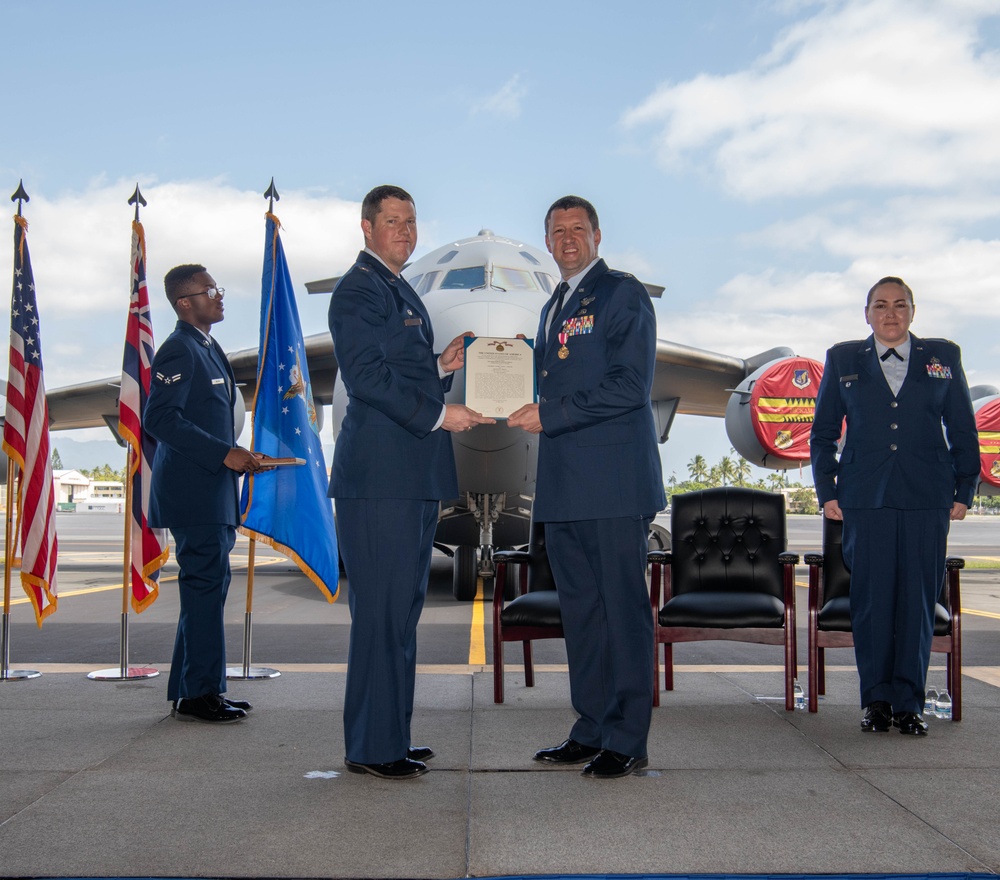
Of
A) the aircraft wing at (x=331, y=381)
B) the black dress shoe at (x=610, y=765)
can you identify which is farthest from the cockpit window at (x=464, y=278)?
the black dress shoe at (x=610, y=765)

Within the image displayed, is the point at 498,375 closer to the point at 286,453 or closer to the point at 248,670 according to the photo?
the point at 286,453

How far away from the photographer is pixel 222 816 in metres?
2.68

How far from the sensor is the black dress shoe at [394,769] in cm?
313

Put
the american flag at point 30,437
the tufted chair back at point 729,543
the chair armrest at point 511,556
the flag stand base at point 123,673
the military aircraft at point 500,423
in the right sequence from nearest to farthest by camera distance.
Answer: the chair armrest at point 511,556, the flag stand base at point 123,673, the tufted chair back at point 729,543, the american flag at point 30,437, the military aircraft at point 500,423

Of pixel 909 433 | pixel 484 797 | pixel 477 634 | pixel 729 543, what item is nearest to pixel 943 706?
pixel 909 433

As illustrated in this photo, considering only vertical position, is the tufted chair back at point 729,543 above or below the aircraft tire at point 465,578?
above

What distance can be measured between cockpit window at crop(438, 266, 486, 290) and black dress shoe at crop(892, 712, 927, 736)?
18.6 ft

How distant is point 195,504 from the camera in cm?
420

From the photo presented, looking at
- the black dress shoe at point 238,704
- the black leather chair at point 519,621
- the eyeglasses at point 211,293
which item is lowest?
the black dress shoe at point 238,704

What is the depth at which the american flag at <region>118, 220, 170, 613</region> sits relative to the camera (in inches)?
200

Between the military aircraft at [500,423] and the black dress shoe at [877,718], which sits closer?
the black dress shoe at [877,718]

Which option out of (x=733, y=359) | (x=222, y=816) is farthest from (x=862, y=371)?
(x=733, y=359)

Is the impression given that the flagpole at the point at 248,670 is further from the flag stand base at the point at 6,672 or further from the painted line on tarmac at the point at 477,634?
the painted line on tarmac at the point at 477,634

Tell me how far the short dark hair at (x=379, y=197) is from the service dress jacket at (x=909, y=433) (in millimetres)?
2280
